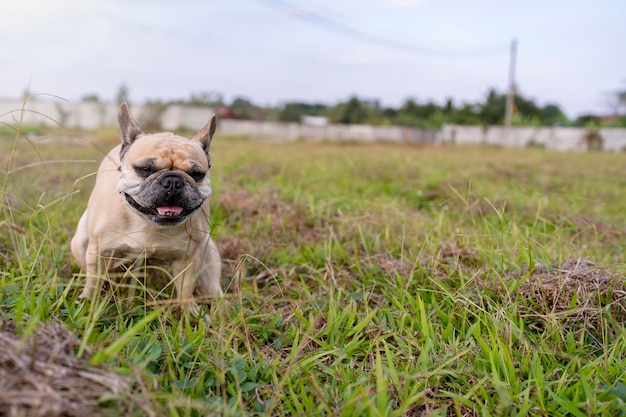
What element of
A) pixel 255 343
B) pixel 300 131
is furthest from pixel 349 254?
pixel 300 131

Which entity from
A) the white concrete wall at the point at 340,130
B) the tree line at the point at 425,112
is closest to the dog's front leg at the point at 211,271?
the white concrete wall at the point at 340,130

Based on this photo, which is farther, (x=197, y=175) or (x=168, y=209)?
(x=197, y=175)

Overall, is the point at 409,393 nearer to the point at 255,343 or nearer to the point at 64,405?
the point at 255,343

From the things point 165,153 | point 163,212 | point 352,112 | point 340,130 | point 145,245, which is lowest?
point 145,245

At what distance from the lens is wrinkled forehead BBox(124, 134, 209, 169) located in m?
2.29

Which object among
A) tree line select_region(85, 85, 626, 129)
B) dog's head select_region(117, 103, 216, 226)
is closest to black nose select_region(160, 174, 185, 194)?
dog's head select_region(117, 103, 216, 226)

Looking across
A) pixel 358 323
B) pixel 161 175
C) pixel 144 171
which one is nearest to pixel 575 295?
pixel 358 323

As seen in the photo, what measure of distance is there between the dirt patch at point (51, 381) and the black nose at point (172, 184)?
90 centimetres

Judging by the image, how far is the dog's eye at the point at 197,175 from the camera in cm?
233

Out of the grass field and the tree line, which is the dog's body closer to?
the grass field

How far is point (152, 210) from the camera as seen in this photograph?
2.26 m

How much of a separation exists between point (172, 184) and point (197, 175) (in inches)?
8.5

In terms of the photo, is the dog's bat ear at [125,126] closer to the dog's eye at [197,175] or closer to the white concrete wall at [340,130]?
the dog's eye at [197,175]

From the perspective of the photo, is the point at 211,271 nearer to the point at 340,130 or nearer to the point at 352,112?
the point at 340,130
